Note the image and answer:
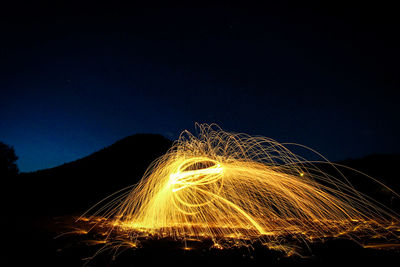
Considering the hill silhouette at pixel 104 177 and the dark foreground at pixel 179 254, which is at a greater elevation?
the hill silhouette at pixel 104 177

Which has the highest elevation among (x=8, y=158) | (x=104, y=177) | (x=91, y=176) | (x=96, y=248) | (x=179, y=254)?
(x=8, y=158)

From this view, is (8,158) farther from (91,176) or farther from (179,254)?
(179,254)

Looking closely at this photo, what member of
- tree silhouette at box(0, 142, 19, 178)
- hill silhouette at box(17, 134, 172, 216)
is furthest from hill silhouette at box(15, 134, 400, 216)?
tree silhouette at box(0, 142, 19, 178)

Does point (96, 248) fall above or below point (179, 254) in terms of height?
above

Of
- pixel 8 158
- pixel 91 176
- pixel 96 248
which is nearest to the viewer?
pixel 96 248

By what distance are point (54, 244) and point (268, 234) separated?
6725 millimetres

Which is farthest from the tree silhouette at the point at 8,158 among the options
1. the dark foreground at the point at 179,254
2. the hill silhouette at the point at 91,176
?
the dark foreground at the point at 179,254

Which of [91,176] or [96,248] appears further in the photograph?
[91,176]

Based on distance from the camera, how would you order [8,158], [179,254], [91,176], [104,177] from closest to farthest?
[179,254] → [91,176] → [104,177] → [8,158]

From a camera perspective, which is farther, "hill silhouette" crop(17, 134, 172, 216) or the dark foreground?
"hill silhouette" crop(17, 134, 172, 216)

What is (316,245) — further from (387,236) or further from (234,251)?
(387,236)

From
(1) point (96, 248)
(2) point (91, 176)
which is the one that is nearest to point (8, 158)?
(2) point (91, 176)

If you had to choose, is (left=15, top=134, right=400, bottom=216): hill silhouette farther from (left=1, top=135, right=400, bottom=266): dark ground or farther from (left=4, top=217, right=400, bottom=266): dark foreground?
(left=4, top=217, right=400, bottom=266): dark foreground

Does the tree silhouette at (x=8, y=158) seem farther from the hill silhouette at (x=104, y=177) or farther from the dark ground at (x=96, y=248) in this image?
the dark ground at (x=96, y=248)
